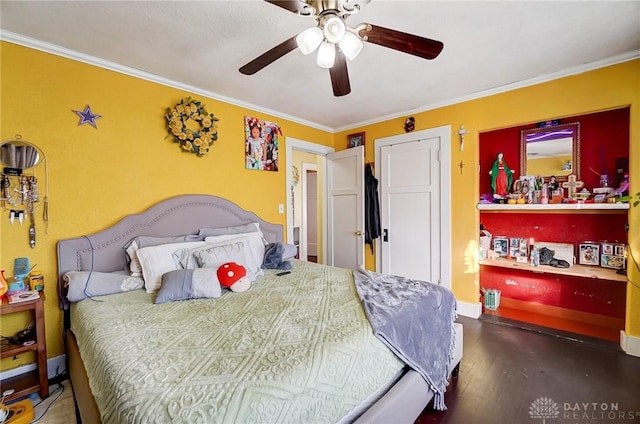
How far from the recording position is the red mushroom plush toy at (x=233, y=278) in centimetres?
195

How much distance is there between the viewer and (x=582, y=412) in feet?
5.45

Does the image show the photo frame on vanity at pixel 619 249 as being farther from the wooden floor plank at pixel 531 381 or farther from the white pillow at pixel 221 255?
the white pillow at pixel 221 255

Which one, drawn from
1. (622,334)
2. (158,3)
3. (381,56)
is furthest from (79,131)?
(622,334)

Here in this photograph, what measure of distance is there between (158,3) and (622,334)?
14.3ft

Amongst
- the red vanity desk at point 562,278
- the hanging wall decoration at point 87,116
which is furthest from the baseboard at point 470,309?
the hanging wall decoration at point 87,116

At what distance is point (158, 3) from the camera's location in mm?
1626

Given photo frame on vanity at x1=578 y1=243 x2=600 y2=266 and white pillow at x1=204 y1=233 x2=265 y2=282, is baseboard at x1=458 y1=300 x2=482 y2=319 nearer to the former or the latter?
photo frame on vanity at x1=578 y1=243 x2=600 y2=266

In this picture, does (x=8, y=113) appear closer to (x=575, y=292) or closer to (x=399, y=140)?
(x=399, y=140)

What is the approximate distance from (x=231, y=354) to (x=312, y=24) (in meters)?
2.03

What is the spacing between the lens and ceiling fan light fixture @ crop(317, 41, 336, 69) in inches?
59.1

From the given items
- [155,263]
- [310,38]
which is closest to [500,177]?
[310,38]

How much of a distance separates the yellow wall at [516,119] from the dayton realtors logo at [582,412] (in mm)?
1009

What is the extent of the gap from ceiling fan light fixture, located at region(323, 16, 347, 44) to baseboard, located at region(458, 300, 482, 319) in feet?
10.0

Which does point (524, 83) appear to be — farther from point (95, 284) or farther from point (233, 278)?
point (95, 284)
